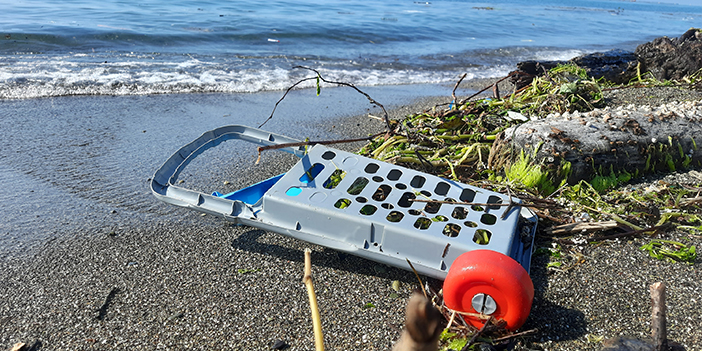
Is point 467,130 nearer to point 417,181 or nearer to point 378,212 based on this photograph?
point 417,181

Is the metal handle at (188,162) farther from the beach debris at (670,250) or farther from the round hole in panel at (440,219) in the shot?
the beach debris at (670,250)

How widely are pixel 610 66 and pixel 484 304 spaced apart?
6.90 m

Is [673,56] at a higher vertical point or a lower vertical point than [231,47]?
higher

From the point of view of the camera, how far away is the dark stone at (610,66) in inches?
286

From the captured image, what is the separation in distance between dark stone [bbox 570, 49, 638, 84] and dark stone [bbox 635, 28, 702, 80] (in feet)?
0.84

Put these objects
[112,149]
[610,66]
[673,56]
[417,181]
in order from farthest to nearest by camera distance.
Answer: [610,66] → [673,56] → [112,149] → [417,181]

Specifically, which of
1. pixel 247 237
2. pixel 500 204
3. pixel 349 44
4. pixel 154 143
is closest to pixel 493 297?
pixel 500 204

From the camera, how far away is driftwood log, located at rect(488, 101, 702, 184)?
345cm

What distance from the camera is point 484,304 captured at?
215 cm

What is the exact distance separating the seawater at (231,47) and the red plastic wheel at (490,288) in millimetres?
7201

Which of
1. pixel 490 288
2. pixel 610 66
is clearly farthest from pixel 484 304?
pixel 610 66

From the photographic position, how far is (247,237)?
3.37 m

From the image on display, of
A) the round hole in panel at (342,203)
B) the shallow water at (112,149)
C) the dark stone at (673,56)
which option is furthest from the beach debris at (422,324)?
the dark stone at (673,56)

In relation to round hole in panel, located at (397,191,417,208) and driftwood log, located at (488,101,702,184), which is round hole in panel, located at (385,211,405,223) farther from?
driftwood log, located at (488,101,702,184)
